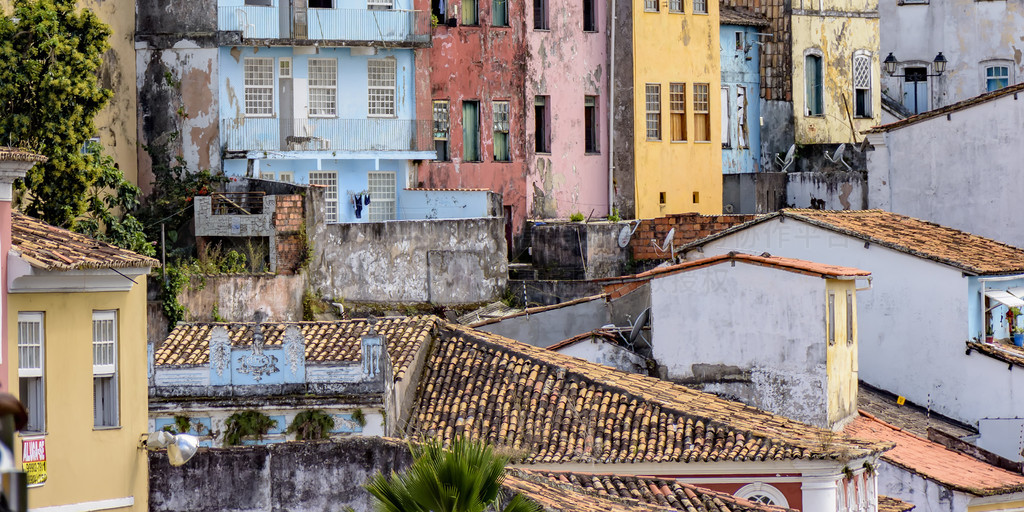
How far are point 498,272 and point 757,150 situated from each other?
41.8 ft

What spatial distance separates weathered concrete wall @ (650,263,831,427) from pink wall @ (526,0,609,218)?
15901mm

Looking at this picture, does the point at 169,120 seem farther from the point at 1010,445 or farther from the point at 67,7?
the point at 1010,445

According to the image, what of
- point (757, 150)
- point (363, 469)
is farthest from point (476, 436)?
point (757, 150)

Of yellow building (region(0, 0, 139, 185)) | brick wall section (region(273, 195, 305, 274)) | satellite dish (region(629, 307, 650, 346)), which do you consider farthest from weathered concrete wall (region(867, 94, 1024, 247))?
yellow building (region(0, 0, 139, 185))

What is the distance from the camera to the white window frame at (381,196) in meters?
46.3

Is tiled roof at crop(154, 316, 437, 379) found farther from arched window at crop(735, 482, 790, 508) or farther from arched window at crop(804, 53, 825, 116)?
arched window at crop(804, 53, 825, 116)

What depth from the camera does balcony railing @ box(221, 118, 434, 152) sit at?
44562 mm

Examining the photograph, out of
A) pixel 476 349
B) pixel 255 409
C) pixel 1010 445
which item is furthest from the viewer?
pixel 1010 445

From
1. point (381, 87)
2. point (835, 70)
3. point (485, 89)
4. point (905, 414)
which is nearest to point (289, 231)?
point (381, 87)

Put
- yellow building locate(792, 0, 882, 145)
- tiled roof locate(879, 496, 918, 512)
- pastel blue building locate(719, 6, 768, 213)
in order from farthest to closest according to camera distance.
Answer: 1. yellow building locate(792, 0, 882, 145)
2. pastel blue building locate(719, 6, 768, 213)
3. tiled roof locate(879, 496, 918, 512)

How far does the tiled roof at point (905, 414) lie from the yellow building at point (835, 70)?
18.2 m

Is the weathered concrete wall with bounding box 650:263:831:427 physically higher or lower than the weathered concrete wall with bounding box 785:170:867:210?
lower

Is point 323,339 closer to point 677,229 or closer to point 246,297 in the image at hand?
point 246,297

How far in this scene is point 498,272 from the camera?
147 feet
